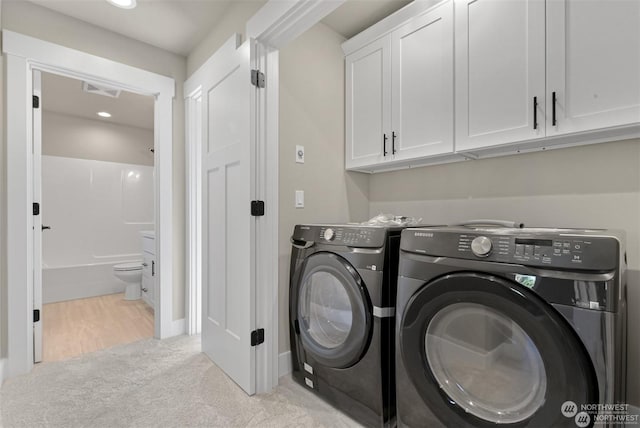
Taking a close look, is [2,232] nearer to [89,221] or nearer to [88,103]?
[88,103]

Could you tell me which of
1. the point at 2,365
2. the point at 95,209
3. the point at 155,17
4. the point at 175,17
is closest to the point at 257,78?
the point at 175,17

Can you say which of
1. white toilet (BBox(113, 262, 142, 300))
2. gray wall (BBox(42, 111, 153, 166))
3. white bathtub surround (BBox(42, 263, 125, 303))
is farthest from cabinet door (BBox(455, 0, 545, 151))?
gray wall (BBox(42, 111, 153, 166))

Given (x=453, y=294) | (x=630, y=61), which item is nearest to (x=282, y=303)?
(x=453, y=294)

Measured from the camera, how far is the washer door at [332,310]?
58.7 inches

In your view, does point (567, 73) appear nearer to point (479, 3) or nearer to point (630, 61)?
point (630, 61)

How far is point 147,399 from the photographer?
173 cm

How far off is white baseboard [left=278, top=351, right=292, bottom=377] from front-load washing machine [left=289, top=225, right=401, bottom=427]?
0.39ft

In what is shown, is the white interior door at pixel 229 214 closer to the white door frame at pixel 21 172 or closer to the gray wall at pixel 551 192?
the white door frame at pixel 21 172

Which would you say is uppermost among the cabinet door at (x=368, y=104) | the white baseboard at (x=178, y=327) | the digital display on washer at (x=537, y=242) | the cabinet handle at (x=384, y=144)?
the cabinet door at (x=368, y=104)

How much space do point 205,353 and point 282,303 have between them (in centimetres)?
84

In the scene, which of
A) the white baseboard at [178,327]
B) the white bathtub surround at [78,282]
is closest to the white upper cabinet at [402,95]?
the white baseboard at [178,327]

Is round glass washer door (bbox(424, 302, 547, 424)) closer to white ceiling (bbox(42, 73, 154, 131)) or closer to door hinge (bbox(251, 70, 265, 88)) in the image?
door hinge (bbox(251, 70, 265, 88))

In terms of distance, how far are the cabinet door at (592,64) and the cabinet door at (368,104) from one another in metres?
0.92

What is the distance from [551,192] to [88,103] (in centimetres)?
493
